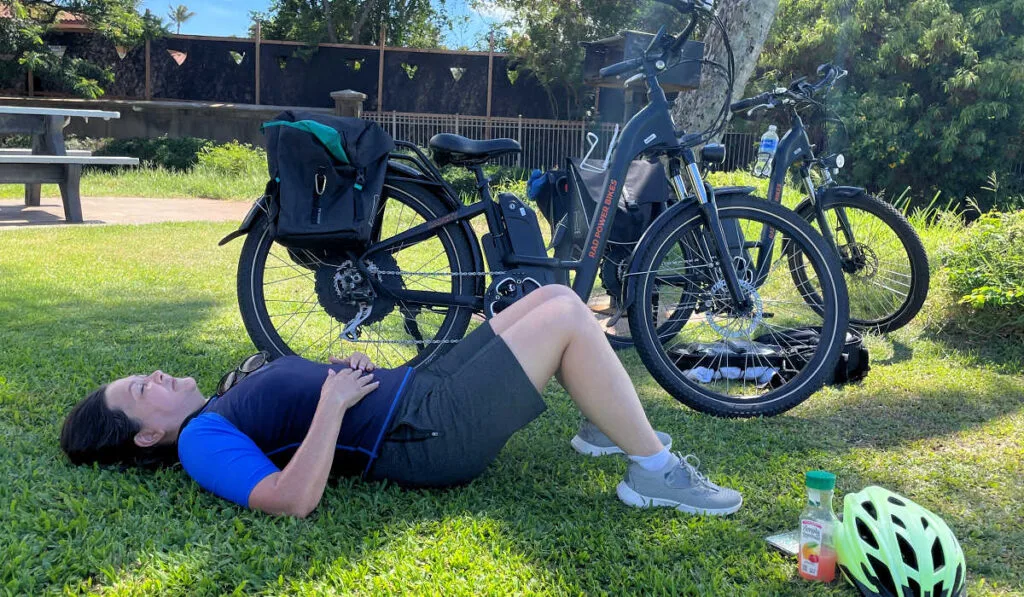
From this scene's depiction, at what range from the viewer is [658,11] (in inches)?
745

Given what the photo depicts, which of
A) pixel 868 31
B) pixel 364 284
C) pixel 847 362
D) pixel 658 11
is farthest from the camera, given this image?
pixel 658 11

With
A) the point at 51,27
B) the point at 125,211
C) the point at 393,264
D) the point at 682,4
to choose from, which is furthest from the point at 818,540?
the point at 51,27

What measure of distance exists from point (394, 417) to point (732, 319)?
1808mm

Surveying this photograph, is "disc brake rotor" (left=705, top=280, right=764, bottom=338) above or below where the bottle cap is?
above

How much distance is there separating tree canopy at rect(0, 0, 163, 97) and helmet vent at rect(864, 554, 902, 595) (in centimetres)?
1902

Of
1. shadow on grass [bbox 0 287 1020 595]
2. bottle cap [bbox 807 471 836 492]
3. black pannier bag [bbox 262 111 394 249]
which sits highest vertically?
black pannier bag [bbox 262 111 394 249]

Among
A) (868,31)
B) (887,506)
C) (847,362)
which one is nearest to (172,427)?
(887,506)

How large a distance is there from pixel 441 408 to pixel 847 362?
240 centimetres

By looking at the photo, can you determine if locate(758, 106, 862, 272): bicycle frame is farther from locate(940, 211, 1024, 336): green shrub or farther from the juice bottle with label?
the juice bottle with label

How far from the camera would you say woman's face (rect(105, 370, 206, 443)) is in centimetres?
254

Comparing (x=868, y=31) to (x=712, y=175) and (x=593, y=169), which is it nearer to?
(x=712, y=175)

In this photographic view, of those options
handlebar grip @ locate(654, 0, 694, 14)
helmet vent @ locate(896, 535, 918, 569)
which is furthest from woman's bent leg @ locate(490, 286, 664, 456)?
handlebar grip @ locate(654, 0, 694, 14)

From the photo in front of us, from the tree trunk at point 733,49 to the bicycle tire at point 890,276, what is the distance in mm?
2144

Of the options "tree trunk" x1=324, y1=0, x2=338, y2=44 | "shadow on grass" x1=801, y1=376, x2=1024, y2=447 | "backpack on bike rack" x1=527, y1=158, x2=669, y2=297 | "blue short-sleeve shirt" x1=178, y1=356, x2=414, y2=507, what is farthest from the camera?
"tree trunk" x1=324, y1=0, x2=338, y2=44
